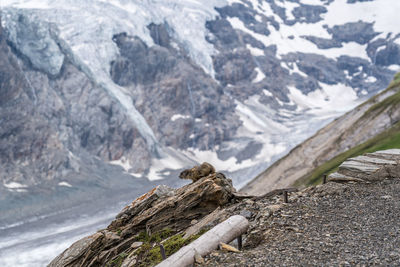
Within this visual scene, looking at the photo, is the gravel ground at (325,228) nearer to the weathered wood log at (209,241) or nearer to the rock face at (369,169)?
the weathered wood log at (209,241)

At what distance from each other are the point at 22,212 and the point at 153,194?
568 ft

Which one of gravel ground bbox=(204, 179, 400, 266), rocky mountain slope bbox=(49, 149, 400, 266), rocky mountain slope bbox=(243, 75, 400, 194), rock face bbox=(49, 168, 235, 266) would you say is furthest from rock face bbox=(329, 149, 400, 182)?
rocky mountain slope bbox=(243, 75, 400, 194)

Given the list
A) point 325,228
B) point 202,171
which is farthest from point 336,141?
point 325,228

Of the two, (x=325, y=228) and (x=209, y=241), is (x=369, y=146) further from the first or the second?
(x=209, y=241)

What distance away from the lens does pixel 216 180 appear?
24328 millimetres

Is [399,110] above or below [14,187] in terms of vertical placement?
above

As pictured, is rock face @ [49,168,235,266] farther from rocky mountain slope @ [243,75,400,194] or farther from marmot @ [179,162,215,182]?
rocky mountain slope @ [243,75,400,194]

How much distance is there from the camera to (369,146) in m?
62.8

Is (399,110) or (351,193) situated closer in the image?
(351,193)

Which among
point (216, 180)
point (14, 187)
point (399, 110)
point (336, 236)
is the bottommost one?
point (14, 187)

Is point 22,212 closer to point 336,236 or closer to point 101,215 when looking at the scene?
point 101,215

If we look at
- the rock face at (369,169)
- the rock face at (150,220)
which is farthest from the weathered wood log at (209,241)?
the rock face at (369,169)

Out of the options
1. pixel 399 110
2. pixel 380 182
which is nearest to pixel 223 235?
pixel 380 182

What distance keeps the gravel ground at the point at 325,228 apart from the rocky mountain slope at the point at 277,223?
36 mm
